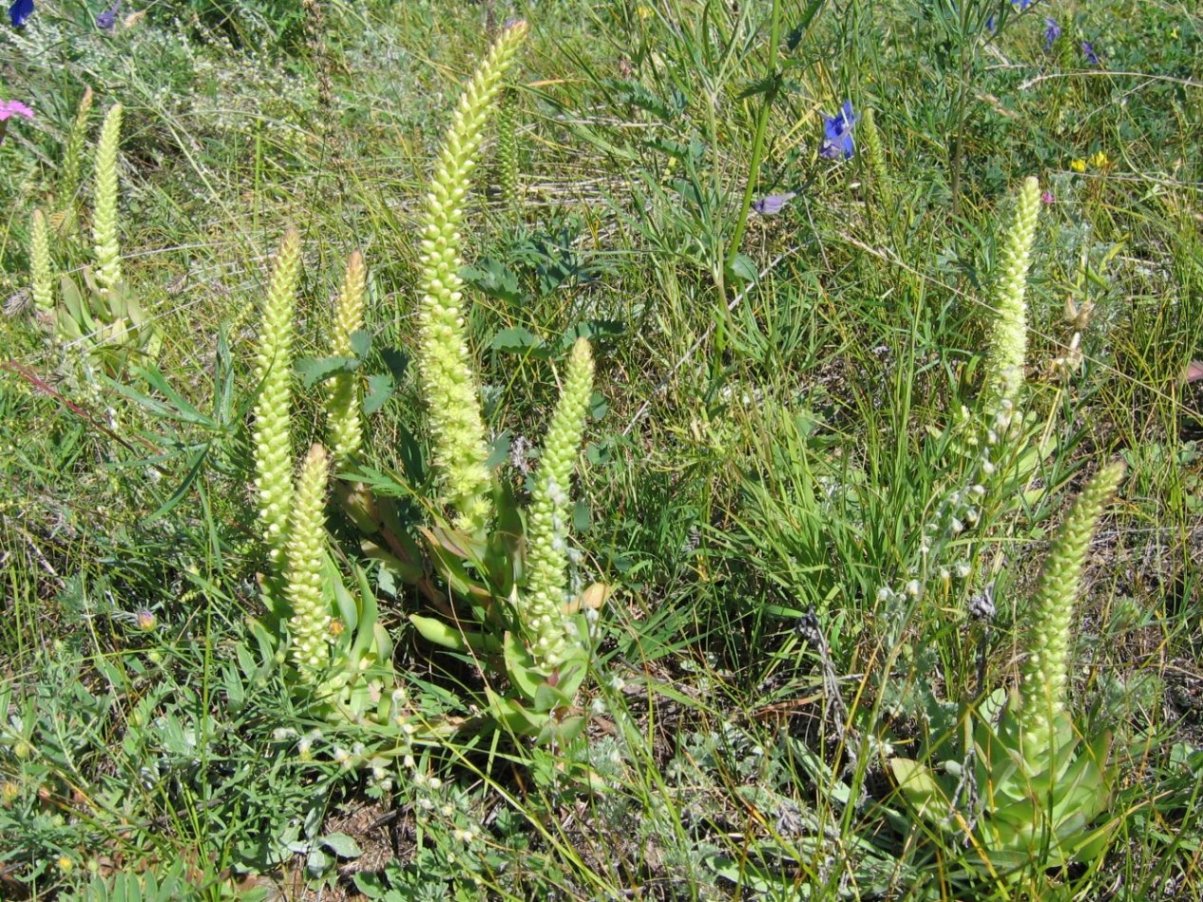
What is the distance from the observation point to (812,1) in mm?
2238

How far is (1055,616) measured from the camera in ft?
5.28

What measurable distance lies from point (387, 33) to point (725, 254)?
239cm

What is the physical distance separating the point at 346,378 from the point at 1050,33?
3263mm

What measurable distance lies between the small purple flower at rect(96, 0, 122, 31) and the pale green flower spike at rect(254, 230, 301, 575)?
3283 mm

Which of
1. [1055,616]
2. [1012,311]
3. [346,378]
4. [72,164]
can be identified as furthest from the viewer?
[72,164]

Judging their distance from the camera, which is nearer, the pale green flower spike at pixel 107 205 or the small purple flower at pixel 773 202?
the small purple flower at pixel 773 202

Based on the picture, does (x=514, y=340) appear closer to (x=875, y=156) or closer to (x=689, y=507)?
(x=689, y=507)

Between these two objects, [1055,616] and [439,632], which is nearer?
[1055,616]

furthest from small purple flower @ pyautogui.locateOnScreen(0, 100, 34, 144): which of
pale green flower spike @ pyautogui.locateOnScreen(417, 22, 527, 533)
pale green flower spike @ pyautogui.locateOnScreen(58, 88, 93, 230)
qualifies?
pale green flower spike @ pyautogui.locateOnScreen(417, 22, 527, 533)

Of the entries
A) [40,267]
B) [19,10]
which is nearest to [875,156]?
[40,267]

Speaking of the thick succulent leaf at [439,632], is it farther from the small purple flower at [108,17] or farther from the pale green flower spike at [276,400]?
the small purple flower at [108,17]

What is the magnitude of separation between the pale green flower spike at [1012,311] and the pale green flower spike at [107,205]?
243 centimetres

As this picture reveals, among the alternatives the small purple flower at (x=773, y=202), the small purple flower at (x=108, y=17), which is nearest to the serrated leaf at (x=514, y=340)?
the small purple flower at (x=773, y=202)

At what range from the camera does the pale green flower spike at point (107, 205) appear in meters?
2.96
